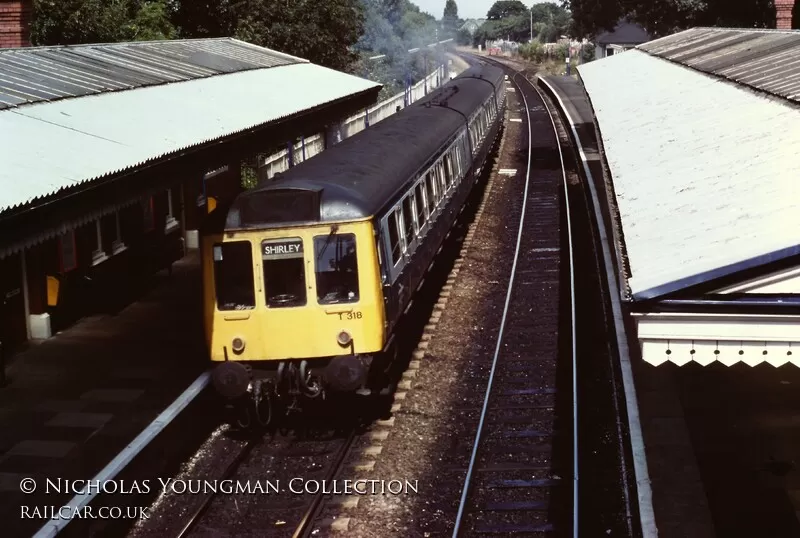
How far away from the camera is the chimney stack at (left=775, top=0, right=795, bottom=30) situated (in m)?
25.3

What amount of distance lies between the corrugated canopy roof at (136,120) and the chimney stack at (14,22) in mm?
1410

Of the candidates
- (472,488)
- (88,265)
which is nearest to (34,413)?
(88,265)

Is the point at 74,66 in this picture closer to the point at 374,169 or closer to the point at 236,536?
the point at 374,169

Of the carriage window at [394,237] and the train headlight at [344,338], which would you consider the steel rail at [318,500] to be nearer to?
the train headlight at [344,338]

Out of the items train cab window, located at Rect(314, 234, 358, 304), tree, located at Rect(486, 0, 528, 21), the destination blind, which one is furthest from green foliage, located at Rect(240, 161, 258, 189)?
tree, located at Rect(486, 0, 528, 21)

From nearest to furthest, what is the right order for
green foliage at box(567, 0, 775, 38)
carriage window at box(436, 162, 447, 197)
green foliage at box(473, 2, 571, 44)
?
carriage window at box(436, 162, 447, 197)
green foliage at box(567, 0, 775, 38)
green foliage at box(473, 2, 571, 44)

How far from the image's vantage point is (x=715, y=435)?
10281mm

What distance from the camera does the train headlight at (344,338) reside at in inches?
390

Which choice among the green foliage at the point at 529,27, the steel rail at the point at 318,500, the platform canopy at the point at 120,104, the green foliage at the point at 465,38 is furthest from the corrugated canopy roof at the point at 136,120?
the green foliage at the point at 465,38

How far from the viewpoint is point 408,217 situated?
40.7 ft

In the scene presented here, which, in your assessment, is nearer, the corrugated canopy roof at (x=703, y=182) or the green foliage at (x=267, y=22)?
the corrugated canopy roof at (x=703, y=182)

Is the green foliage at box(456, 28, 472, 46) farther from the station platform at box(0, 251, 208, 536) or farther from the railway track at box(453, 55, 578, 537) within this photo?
the station platform at box(0, 251, 208, 536)

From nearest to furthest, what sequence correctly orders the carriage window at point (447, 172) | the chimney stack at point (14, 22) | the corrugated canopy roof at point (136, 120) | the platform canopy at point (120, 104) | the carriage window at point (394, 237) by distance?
the corrugated canopy roof at point (136, 120), the platform canopy at point (120, 104), the carriage window at point (394, 237), the chimney stack at point (14, 22), the carriage window at point (447, 172)

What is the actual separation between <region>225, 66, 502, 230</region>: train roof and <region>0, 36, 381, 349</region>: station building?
1.21m
